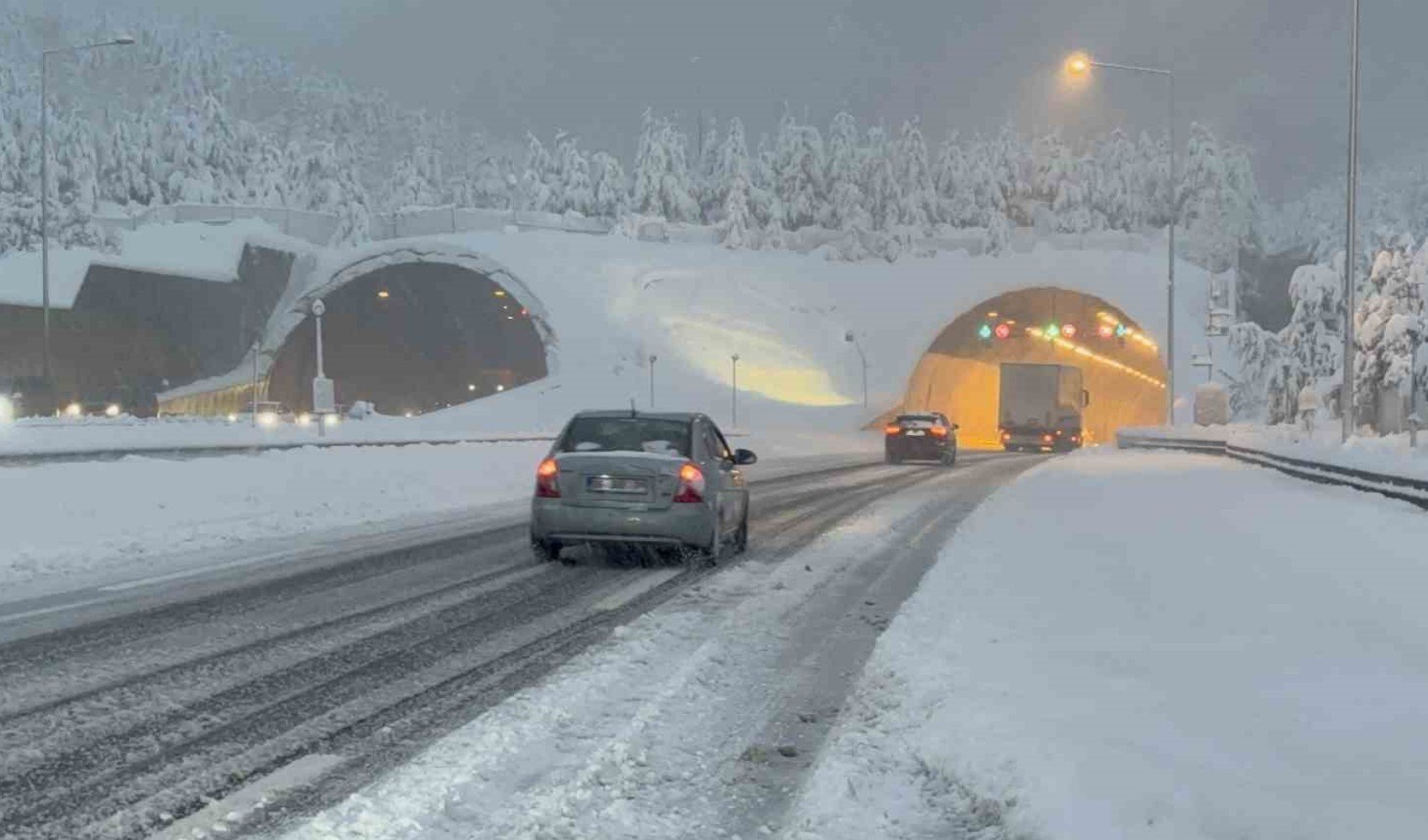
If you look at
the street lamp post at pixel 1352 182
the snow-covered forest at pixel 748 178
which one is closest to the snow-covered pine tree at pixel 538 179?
the snow-covered forest at pixel 748 178

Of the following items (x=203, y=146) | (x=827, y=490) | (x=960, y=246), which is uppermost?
(x=203, y=146)

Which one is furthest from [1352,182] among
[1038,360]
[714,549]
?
[1038,360]

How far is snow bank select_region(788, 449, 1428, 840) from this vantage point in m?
4.41

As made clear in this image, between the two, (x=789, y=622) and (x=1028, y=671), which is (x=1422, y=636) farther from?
(x=789, y=622)

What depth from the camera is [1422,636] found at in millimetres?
7977

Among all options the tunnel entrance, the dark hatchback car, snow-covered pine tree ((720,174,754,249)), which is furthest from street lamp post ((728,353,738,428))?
snow-covered pine tree ((720,174,754,249))

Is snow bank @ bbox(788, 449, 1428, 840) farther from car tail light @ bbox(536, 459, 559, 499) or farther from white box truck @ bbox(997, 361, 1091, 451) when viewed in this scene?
white box truck @ bbox(997, 361, 1091, 451)

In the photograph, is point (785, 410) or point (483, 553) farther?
point (785, 410)

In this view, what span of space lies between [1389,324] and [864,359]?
34799mm

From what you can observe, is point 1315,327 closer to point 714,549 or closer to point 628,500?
point 714,549

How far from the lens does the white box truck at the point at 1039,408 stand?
181 ft

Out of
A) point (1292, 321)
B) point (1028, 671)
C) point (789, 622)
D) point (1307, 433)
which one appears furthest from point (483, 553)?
point (1292, 321)

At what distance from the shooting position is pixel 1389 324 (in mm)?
41844

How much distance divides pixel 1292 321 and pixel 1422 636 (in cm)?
5631
